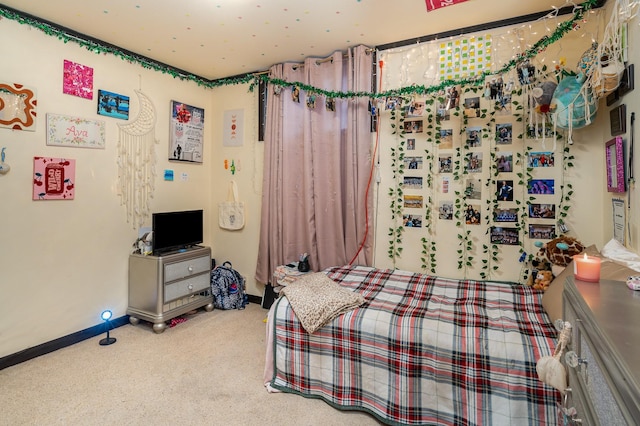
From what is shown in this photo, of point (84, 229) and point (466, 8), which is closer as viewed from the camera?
point (466, 8)

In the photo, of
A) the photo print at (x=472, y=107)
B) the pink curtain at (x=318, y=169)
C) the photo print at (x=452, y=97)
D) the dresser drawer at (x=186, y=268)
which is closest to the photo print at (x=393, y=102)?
the pink curtain at (x=318, y=169)

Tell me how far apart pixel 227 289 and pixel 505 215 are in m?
2.72

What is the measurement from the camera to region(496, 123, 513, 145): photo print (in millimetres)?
2492

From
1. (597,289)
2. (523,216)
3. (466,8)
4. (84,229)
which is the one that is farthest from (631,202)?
(84,229)

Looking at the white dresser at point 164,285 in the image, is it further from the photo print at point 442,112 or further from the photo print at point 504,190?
the photo print at point 504,190

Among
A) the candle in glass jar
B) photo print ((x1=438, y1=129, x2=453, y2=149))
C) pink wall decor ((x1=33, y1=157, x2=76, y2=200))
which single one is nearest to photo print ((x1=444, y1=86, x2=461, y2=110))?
photo print ((x1=438, y1=129, x2=453, y2=149))

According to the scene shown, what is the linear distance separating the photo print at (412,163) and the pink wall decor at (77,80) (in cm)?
269

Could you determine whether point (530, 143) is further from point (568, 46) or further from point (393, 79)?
point (393, 79)

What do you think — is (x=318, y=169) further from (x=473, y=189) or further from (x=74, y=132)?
(x=74, y=132)

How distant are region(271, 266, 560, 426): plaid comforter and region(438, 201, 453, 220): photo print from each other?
2.18ft

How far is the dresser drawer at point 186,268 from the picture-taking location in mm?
2947

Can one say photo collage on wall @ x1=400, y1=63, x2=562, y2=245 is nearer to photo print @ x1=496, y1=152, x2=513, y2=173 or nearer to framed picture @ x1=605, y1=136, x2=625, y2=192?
photo print @ x1=496, y1=152, x2=513, y2=173

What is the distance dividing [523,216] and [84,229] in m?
3.48

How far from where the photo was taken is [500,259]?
2.55 meters
